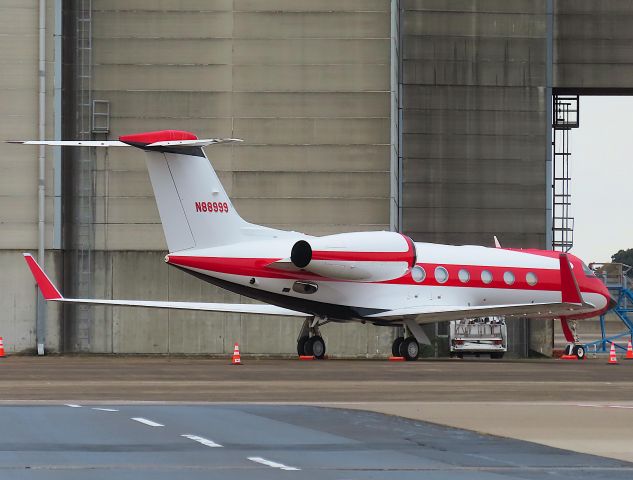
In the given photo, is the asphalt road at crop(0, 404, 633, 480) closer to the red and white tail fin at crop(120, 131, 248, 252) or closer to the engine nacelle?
the engine nacelle

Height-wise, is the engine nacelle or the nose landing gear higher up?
the engine nacelle

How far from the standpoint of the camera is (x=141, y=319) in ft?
150

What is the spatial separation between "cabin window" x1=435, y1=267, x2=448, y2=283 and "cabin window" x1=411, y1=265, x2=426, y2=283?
452 mm

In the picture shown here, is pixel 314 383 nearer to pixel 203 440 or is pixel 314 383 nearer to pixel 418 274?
pixel 203 440

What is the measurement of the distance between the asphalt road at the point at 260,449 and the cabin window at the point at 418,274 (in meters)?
19.7

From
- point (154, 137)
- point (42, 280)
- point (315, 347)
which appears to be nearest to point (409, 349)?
point (315, 347)

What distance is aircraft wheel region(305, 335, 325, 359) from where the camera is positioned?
1492 inches

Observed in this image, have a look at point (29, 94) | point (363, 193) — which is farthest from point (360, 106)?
point (29, 94)

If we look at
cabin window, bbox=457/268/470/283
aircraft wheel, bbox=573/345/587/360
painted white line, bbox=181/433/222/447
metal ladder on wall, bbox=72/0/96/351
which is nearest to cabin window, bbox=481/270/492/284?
cabin window, bbox=457/268/470/283

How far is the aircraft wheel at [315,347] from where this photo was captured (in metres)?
37.9

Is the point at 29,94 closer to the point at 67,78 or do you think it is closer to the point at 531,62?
the point at 67,78

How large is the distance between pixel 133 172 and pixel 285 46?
649 centimetres

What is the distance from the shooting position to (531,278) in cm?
3906

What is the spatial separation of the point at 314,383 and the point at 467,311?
12.2 m
